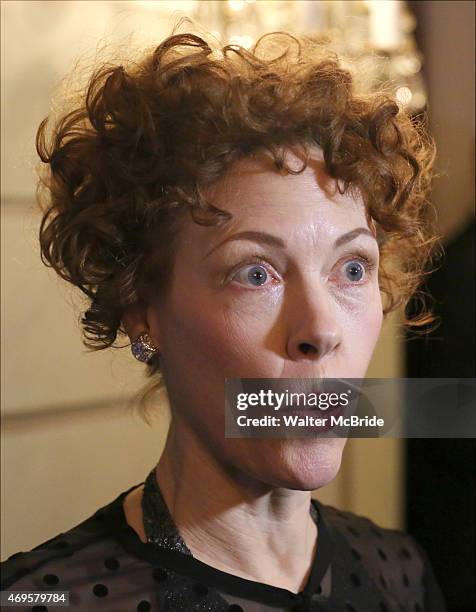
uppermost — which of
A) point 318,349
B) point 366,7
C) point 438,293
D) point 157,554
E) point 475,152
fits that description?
point 366,7

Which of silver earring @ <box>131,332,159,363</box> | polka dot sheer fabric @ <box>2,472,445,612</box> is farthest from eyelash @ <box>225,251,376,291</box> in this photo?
polka dot sheer fabric @ <box>2,472,445,612</box>

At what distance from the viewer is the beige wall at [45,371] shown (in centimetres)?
71

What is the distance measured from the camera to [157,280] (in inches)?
24.3

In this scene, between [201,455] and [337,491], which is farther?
[337,491]

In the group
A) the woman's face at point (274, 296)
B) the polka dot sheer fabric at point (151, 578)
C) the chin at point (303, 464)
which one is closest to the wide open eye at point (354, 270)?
the woman's face at point (274, 296)

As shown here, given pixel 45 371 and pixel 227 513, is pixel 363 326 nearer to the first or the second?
pixel 227 513

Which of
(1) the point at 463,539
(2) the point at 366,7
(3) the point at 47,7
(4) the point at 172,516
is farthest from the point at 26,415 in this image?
(2) the point at 366,7

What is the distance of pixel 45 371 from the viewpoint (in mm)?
743

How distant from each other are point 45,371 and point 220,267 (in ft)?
0.85

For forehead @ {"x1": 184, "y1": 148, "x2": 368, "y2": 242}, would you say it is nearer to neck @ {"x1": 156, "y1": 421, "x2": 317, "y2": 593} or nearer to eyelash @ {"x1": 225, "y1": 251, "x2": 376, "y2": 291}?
eyelash @ {"x1": 225, "y1": 251, "x2": 376, "y2": 291}

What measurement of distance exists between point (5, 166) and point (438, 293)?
0.49m

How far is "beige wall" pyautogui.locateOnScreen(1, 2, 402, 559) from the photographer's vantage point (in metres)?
0.71

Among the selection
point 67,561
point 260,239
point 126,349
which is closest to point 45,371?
point 126,349

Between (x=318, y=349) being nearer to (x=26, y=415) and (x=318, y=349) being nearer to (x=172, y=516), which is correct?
(x=172, y=516)
